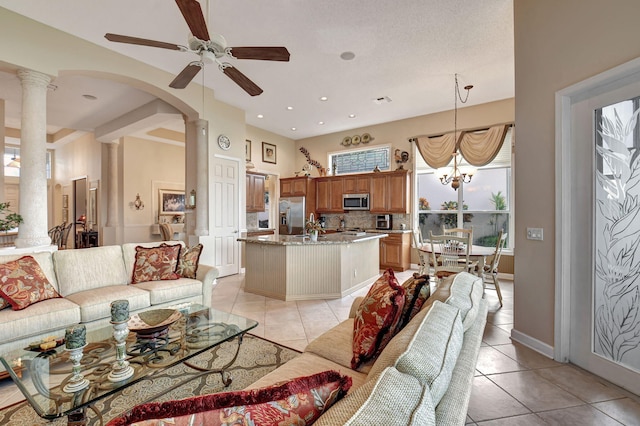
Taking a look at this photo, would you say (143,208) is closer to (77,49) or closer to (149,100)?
(149,100)

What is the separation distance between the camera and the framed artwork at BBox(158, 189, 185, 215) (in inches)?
314

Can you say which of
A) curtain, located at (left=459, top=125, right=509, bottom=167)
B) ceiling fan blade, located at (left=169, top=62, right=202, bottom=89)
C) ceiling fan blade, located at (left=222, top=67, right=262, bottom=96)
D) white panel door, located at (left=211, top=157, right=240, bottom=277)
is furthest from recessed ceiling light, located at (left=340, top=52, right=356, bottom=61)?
curtain, located at (left=459, top=125, right=509, bottom=167)

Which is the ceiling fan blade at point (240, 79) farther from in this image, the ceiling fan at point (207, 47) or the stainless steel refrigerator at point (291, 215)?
the stainless steel refrigerator at point (291, 215)

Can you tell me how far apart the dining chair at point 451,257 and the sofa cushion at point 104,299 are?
3617mm

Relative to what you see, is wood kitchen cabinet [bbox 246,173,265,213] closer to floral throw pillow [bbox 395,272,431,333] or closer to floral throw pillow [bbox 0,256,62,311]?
floral throw pillow [bbox 0,256,62,311]

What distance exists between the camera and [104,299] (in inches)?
109

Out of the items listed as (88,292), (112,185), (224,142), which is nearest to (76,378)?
(88,292)

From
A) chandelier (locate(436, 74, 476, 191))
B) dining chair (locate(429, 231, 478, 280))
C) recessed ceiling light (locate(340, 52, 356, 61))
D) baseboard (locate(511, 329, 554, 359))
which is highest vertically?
recessed ceiling light (locate(340, 52, 356, 61))

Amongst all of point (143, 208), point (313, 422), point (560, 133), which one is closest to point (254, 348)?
point (313, 422)

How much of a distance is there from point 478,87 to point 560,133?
3.00 meters

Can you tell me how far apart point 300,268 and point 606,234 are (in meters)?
3.28

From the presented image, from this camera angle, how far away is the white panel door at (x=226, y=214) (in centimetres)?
548

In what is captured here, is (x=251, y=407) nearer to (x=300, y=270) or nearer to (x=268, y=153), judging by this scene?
(x=300, y=270)

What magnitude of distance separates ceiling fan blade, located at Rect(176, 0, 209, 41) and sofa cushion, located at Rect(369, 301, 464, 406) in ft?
7.88
